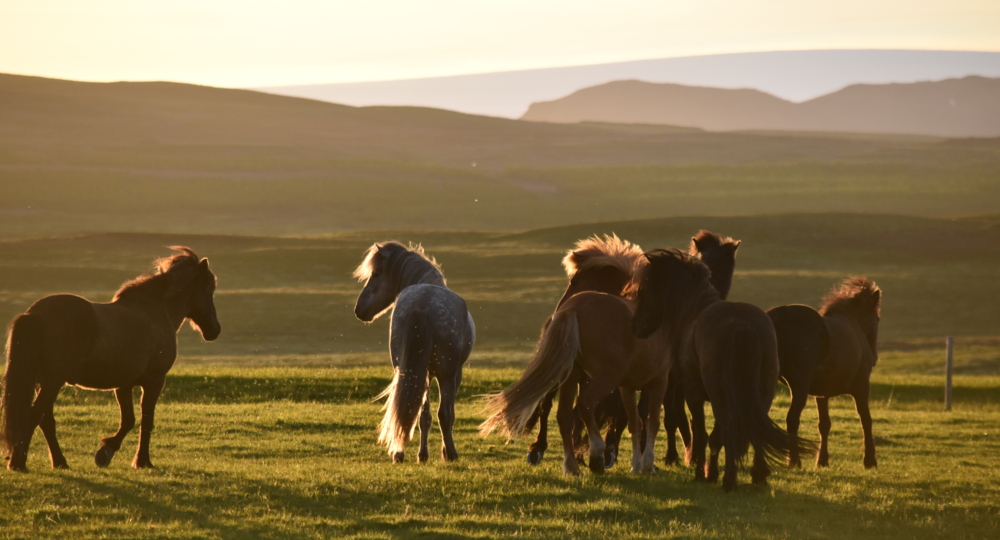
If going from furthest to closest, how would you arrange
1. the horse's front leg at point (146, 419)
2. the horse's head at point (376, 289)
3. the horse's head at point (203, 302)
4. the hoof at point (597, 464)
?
the horse's head at point (376, 289)
the horse's head at point (203, 302)
the horse's front leg at point (146, 419)
the hoof at point (597, 464)

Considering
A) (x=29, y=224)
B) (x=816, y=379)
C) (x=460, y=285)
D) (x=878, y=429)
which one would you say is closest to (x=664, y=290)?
(x=816, y=379)

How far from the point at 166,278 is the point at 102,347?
126 centimetres

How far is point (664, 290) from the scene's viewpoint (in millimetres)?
9055

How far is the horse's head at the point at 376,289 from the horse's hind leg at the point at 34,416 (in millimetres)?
3845

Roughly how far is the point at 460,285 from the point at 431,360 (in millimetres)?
37234

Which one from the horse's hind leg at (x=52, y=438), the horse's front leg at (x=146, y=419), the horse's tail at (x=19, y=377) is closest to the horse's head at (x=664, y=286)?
the horse's front leg at (x=146, y=419)

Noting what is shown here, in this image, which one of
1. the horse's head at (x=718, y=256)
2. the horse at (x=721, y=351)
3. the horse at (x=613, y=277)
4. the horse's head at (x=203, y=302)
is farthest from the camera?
the horse's head at (x=718, y=256)

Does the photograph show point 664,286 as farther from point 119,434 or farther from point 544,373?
point 119,434

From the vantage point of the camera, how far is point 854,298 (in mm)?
10984

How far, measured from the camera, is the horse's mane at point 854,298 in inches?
430

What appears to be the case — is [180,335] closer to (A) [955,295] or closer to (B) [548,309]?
(B) [548,309]

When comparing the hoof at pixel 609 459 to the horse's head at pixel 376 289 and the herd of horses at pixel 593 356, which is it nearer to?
the herd of horses at pixel 593 356

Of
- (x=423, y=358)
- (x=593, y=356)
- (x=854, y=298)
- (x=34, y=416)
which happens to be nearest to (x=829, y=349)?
(x=854, y=298)

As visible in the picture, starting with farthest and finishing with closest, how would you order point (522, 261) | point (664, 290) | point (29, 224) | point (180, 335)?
1. point (29, 224)
2. point (522, 261)
3. point (180, 335)
4. point (664, 290)
